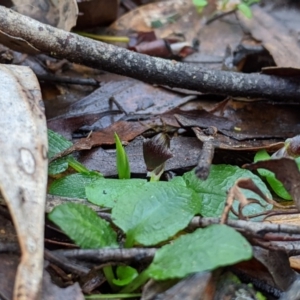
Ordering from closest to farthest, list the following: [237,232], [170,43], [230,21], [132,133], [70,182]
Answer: [237,232], [70,182], [132,133], [170,43], [230,21]

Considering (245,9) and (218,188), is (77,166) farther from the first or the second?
(245,9)

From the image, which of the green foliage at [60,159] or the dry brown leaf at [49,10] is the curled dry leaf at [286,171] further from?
the dry brown leaf at [49,10]

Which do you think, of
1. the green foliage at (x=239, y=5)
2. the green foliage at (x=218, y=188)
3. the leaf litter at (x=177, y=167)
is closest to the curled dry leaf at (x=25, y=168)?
the leaf litter at (x=177, y=167)

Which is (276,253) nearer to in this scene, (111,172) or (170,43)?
(111,172)

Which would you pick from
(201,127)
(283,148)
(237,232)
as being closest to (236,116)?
(201,127)

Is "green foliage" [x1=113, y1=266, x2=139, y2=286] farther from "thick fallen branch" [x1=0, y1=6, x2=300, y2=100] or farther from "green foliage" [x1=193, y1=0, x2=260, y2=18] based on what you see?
"green foliage" [x1=193, y1=0, x2=260, y2=18]

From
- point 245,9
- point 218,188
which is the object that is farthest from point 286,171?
point 245,9
